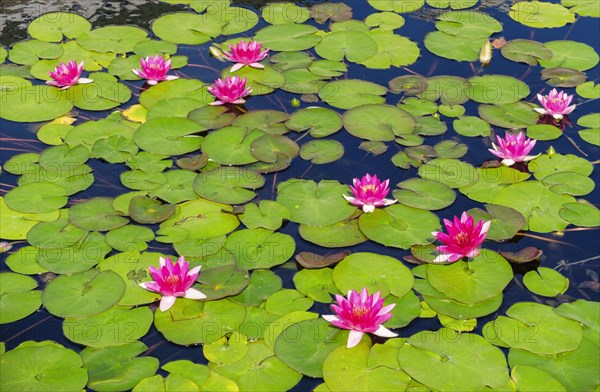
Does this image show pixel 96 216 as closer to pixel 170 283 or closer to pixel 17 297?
pixel 17 297

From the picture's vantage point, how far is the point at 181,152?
4820 mm

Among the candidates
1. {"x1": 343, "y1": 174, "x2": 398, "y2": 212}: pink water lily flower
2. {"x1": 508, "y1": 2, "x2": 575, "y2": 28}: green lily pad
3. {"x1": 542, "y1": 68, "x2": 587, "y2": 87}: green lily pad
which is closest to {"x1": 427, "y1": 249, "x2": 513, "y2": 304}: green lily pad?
{"x1": 343, "y1": 174, "x2": 398, "y2": 212}: pink water lily flower

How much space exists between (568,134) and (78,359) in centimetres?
369

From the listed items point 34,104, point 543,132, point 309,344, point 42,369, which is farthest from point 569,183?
point 34,104

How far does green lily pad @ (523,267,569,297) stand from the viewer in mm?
3805

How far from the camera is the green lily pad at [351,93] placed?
530 centimetres

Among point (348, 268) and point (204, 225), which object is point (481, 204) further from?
point (204, 225)

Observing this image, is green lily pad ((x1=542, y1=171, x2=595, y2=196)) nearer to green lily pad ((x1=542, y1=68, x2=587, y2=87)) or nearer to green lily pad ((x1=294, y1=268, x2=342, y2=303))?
green lily pad ((x1=542, y1=68, x2=587, y2=87))

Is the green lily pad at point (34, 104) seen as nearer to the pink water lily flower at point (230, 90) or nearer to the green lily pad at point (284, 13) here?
the pink water lily flower at point (230, 90)

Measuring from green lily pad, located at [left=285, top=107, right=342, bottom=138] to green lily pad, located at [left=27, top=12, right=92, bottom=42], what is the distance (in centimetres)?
236

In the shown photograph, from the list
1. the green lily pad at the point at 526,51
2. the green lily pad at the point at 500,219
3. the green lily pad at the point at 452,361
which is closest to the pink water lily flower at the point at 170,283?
the green lily pad at the point at 452,361

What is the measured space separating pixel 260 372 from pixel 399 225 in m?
1.34

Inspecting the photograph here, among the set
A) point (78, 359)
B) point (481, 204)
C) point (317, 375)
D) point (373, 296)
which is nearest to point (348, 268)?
point (373, 296)

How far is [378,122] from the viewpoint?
507 centimetres
